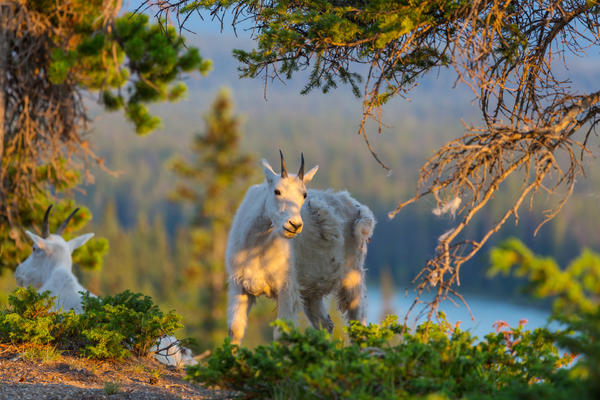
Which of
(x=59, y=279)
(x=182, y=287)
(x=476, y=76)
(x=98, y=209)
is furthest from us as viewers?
(x=98, y=209)

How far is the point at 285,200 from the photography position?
5.89 m

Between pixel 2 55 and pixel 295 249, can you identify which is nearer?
pixel 295 249

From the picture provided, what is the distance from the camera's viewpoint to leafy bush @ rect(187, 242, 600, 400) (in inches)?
118

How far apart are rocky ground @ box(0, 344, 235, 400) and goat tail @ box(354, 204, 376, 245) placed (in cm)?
254

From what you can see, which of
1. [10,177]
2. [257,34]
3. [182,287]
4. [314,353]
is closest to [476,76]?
[257,34]

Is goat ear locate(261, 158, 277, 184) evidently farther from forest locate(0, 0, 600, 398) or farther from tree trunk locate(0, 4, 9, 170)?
tree trunk locate(0, 4, 9, 170)

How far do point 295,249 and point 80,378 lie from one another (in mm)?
2693

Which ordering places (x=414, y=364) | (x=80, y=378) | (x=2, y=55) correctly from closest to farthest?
(x=414, y=364) < (x=80, y=378) < (x=2, y=55)

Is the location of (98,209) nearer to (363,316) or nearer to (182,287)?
(182,287)

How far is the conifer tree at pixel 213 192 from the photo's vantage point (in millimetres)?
33250

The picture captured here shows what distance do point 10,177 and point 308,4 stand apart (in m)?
7.35

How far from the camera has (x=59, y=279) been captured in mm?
7598

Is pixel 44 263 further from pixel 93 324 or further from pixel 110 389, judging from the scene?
pixel 110 389

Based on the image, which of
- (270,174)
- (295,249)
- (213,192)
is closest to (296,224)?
(270,174)
